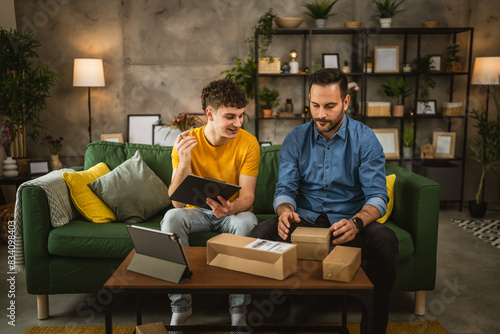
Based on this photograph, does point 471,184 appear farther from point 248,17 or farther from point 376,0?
point 248,17

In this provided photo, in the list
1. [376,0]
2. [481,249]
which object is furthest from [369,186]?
[376,0]

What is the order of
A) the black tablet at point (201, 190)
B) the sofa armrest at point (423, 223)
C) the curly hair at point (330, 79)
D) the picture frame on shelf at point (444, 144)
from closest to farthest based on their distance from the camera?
1. the black tablet at point (201, 190)
2. the curly hair at point (330, 79)
3. the sofa armrest at point (423, 223)
4. the picture frame on shelf at point (444, 144)

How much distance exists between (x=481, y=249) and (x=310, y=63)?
94.7 inches

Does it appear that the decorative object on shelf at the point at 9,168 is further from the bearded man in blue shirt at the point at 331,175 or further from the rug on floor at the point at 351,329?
the bearded man in blue shirt at the point at 331,175

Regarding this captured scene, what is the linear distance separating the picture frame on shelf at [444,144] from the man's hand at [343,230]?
3.36 m

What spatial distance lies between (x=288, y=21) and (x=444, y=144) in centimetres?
217

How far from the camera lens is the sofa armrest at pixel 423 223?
226 cm

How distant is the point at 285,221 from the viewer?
2020 millimetres

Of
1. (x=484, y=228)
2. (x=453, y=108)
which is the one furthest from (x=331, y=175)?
(x=453, y=108)

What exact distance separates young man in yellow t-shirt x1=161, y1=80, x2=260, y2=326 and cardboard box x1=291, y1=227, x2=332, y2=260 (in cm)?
49

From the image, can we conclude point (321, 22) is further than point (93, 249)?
Yes

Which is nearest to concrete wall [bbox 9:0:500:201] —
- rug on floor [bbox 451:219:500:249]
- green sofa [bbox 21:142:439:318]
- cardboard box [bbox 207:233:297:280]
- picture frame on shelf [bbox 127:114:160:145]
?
picture frame on shelf [bbox 127:114:160:145]

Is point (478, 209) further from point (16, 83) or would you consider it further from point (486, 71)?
point (16, 83)

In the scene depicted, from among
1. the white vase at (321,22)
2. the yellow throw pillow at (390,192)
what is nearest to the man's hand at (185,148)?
the yellow throw pillow at (390,192)
